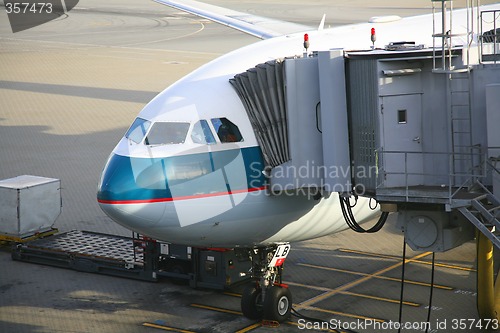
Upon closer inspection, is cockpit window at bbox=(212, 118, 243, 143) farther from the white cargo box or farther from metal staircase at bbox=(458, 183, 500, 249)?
the white cargo box

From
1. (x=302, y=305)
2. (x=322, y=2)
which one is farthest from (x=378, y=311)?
(x=322, y=2)

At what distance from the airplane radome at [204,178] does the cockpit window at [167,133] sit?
0.06 ft

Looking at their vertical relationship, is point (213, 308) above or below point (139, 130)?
below

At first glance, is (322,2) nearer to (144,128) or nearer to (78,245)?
(78,245)

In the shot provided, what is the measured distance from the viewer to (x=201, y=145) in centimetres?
1767

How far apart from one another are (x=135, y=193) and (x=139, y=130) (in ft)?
4.99

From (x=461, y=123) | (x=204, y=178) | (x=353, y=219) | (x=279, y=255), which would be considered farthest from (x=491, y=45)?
(x=204, y=178)

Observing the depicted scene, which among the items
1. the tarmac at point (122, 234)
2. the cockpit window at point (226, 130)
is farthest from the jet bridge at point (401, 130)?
the tarmac at point (122, 234)

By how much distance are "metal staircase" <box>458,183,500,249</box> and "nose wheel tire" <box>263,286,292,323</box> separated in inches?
220

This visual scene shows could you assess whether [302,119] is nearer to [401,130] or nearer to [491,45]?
[401,130]

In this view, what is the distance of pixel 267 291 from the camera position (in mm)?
19766

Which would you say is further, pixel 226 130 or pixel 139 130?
pixel 139 130

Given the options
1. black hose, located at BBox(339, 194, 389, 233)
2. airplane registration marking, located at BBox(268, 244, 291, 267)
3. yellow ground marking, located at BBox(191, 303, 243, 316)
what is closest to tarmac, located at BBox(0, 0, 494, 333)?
yellow ground marking, located at BBox(191, 303, 243, 316)

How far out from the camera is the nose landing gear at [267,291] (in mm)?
19703
